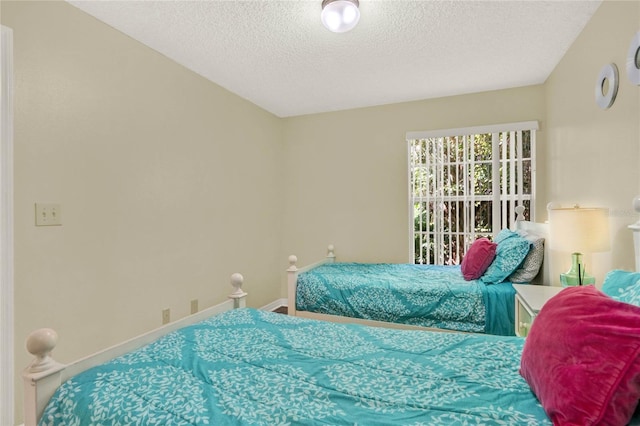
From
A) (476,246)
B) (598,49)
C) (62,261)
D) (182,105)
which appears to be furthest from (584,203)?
(62,261)

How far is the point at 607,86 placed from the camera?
6.34ft

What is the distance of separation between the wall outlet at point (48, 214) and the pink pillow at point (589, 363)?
239 cm

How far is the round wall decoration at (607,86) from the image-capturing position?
1829mm

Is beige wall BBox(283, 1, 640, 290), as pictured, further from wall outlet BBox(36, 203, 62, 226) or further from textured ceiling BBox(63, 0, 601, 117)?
wall outlet BBox(36, 203, 62, 226)

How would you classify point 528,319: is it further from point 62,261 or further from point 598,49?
point 62,261

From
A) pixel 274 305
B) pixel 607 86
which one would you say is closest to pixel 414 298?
pixel 607 86

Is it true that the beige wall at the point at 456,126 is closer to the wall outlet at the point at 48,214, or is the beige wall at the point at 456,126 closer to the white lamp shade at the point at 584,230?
the white lamp shade at the point at 584,230

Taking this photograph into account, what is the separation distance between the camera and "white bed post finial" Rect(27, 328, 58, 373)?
1.08m

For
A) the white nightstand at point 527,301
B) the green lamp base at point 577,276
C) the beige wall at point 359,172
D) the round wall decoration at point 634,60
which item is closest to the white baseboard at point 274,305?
the beige wall at point 359,172

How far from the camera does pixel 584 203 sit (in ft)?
7.44

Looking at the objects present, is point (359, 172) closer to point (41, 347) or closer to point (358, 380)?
point (358, 380)

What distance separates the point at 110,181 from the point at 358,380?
2.03m

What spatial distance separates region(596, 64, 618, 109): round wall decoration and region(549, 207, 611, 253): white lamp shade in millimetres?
645

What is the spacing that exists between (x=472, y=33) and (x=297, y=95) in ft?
5.92
